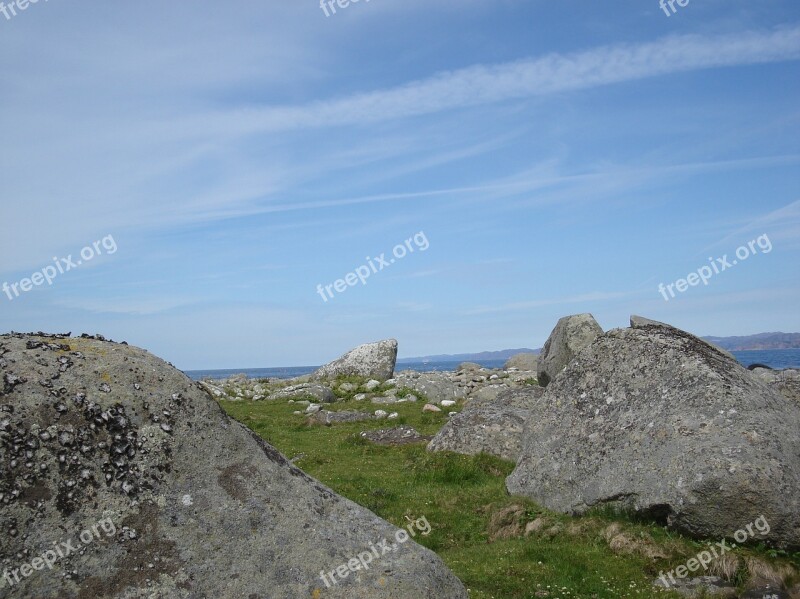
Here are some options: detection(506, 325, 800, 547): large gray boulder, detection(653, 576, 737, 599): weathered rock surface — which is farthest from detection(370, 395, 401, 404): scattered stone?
detection(653, 576, 737, 599): weathered rock surface

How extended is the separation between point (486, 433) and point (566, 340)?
33.1 feet

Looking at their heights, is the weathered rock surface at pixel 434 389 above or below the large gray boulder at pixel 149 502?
below

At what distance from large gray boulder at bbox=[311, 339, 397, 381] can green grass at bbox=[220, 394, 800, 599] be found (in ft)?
89.3

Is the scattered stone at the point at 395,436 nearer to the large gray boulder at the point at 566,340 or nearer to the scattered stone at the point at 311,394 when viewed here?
the large gray boulder at the point at 566,340

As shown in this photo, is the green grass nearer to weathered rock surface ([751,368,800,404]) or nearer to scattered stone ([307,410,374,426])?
scattered stone ([307,410,374,426])

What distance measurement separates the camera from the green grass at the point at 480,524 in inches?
447

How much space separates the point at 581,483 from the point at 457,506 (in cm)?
306

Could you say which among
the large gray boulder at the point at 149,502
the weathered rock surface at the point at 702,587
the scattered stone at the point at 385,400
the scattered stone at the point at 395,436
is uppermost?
the large gray boulder at the point at 149,502

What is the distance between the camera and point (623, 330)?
16.6 metres

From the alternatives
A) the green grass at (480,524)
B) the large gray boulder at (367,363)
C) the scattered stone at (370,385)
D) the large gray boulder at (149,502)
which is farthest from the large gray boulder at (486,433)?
the large gray boulder at (367,363)

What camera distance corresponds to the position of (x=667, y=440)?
44.7 feet

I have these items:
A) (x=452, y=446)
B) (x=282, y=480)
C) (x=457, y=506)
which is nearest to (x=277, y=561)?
(x=282, y=480)

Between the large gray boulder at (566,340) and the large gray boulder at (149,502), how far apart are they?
2222 cm

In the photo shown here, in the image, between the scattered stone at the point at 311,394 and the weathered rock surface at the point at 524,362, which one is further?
the weathered rock surface at the point at 524,362
